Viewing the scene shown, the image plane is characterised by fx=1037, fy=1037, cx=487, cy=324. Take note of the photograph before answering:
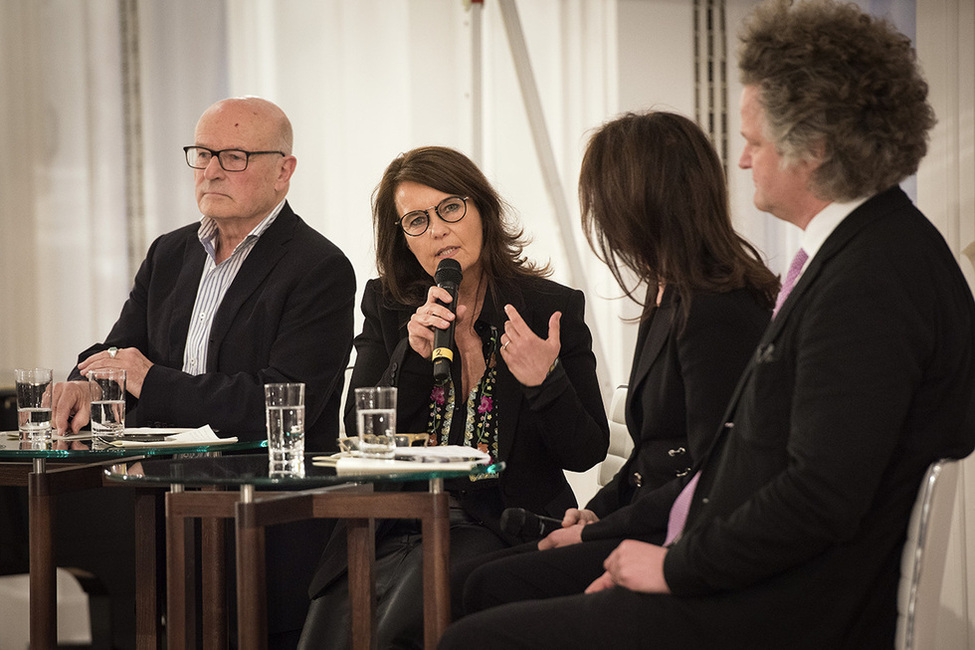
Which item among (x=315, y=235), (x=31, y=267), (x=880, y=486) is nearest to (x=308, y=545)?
(x=315, y=235)

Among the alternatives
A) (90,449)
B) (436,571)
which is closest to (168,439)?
(90,449)

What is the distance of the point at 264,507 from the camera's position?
1.75m

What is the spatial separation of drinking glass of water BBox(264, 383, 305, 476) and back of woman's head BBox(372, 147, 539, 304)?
754mm

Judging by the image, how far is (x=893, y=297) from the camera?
129cm

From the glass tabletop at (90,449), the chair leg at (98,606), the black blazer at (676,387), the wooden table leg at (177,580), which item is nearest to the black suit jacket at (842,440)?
the black blazer at (676,387)

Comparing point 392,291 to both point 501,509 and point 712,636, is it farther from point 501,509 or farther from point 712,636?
point 712,636

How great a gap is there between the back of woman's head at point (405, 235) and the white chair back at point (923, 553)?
142 cm

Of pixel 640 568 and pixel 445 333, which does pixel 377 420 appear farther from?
pixel 640 568

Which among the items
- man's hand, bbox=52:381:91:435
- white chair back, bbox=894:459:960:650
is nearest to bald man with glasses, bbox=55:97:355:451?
man's hand, bbox=52:381:91:435

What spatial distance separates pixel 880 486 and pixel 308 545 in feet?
5.30

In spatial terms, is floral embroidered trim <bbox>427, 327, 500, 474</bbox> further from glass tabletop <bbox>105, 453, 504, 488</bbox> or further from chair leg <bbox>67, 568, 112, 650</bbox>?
chair leg <bbox>67, 568, 112, 650</bbox>

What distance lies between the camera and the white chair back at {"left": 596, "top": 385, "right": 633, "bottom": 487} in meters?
2.96

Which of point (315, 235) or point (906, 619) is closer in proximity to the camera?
point (906, 619)

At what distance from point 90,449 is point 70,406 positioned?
1.42 feet
